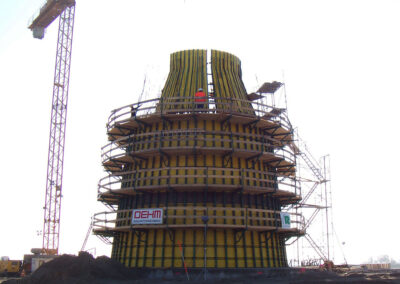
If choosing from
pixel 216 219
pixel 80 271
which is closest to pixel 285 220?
pixel 216 219

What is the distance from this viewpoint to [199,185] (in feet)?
112

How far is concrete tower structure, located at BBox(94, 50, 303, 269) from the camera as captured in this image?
34.4 m

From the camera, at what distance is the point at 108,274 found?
31125 millimetres

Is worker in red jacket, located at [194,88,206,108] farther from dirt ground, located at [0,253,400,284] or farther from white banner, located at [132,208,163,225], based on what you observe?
dirt ground, located at [0,253,400,284]

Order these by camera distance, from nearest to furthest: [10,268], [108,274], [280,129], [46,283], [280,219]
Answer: [46,283], [108,274], [280,219], [280,129], [10,268]

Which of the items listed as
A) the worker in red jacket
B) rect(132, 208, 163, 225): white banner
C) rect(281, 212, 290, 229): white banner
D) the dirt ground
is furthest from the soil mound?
the worker in red jacket

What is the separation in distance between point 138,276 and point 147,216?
4.61 m

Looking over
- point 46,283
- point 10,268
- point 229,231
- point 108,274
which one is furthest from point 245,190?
point 10,268

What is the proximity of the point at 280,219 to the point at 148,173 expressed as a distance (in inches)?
Result: 475

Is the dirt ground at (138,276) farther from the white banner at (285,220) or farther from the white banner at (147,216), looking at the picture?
the white banner at (285,220)

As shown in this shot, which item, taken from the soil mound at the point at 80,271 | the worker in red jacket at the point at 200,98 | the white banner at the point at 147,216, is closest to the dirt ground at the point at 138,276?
the soil mound at the point at 80,271

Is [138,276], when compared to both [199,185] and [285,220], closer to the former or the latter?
[199,185]

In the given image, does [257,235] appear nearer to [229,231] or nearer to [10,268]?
[229,231]

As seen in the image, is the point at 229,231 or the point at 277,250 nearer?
the point at 229,231
